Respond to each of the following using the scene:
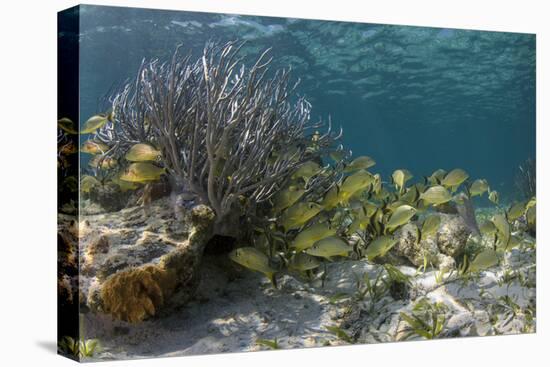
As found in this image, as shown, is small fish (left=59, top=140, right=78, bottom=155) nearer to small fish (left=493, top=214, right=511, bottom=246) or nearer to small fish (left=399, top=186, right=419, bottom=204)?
Answer: small fish (left=399, top=186, right=419, bottom=204)

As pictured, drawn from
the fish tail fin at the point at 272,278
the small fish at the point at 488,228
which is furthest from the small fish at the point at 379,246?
the small fish at the point at 488,228

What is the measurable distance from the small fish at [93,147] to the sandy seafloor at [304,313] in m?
1.38

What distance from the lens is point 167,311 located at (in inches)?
194

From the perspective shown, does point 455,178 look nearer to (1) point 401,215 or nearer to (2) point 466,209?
(2) point 466,209

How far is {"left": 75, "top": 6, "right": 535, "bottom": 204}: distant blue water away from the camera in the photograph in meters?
5.03

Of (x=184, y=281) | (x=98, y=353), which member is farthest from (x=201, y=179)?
(x=98, y=353)

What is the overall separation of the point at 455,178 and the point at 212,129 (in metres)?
2.88

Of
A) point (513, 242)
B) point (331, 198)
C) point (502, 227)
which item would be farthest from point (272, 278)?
point (513, 242)

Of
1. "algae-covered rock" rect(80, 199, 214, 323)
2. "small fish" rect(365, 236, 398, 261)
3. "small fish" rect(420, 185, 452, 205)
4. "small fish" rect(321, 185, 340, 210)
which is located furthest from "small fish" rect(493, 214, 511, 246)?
"algae-covered rock" rect(80, 199, 214, 323)

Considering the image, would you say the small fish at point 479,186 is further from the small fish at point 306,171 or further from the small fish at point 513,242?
→ the small fish at point 306,171

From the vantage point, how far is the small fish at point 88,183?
185 inches

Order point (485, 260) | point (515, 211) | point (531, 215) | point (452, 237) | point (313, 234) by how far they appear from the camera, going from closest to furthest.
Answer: point (313, 234) → point (485, 260) → point (452, 237) → point (515, 211) → point (531, 215)

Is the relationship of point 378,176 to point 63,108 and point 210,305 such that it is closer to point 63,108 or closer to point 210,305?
point 210,305

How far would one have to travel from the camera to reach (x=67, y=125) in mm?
4797
